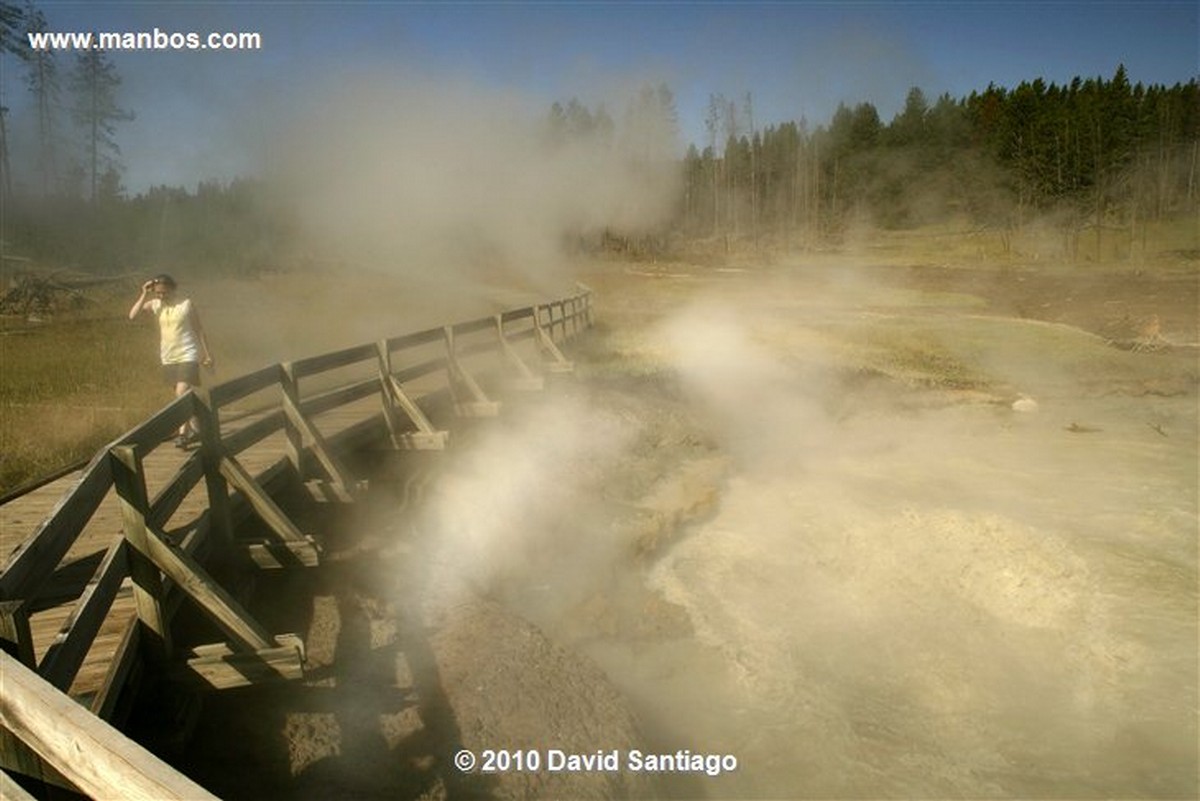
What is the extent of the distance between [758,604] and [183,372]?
509 cm

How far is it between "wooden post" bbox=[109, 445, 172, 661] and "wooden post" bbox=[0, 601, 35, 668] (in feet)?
3.63

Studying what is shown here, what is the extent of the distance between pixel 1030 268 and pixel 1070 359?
1915 centimetres

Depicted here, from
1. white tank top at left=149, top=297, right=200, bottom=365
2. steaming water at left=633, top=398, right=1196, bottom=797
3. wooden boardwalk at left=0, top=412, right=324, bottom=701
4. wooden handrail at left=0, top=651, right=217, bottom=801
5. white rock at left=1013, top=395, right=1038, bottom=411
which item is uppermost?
white tank top at left=149, top=297, right=200, bottom=365

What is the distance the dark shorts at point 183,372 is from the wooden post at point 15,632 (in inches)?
182

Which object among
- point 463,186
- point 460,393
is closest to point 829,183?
point 463,186

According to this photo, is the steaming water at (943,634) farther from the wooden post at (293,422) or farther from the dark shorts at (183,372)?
the dark shorts at (183,372)

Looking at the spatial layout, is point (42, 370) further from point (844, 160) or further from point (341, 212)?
point (844, 160)

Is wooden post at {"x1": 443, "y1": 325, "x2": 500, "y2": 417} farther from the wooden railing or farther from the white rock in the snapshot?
the white rock

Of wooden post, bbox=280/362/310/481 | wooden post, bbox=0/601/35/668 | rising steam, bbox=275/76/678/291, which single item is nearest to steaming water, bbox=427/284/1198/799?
wooden post, bbox=280/362/310/481

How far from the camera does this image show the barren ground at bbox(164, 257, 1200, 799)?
3625 mm

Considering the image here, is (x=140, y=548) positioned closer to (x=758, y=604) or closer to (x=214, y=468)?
(x=214, y=468)

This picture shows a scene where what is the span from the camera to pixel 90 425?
732cm

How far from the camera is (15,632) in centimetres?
173

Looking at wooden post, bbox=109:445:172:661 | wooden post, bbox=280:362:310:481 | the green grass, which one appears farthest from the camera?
the green grass
